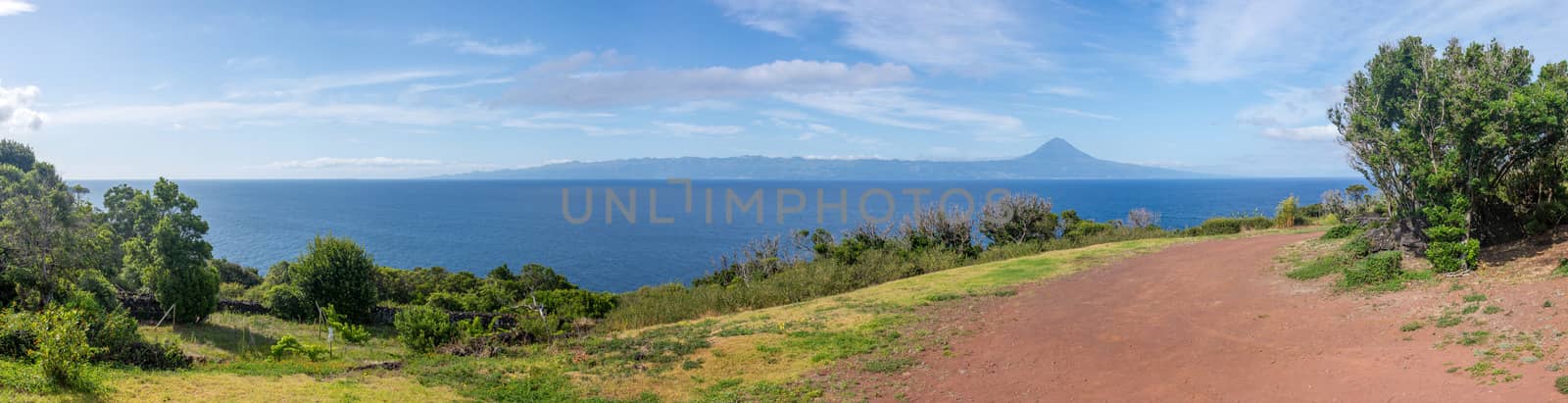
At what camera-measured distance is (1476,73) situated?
1430cm

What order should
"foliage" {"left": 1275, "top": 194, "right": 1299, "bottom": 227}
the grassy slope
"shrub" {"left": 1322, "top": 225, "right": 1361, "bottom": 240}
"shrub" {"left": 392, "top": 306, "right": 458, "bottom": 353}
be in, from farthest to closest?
"foliage" {"left": 1275, "top": 194, "right": 1299, "bottom": 227} → "shrub" {"left": 1322, "top": 225, "right": 1361, "bottom": 240} → "shrub" {"left": 392, "top": 306, "right": 458, "bottom": 353} → the grassy slope

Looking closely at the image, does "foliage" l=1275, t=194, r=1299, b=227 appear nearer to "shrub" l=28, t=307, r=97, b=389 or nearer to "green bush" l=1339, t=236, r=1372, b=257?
"green bush" l=1339, t=236, r=1372, b=257

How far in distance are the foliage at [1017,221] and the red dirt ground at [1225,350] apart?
17571mm

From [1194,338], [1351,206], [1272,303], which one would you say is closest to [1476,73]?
[1272,303]

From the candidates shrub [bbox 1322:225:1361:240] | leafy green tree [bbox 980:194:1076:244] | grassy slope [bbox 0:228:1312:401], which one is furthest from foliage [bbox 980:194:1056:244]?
grassy slope [bbox 0:228:1312:401]

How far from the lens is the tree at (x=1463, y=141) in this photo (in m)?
13.7

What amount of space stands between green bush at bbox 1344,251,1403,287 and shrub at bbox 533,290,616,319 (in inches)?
726

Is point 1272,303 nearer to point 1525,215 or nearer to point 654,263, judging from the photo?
point 1525,215

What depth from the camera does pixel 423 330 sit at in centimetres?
1488

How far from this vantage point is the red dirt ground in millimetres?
9142

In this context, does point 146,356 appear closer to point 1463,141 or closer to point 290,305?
point 290,305

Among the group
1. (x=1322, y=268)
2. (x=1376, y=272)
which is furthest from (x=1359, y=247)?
(x=1376, y=272)

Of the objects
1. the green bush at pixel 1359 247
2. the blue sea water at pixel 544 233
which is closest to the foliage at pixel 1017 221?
the blue sea water at pixel 544 233

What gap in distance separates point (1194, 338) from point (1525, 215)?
32.6ft
